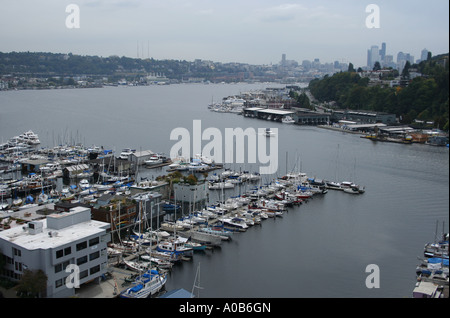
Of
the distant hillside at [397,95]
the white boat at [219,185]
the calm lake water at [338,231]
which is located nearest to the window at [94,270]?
the calm lake water at [338,231]

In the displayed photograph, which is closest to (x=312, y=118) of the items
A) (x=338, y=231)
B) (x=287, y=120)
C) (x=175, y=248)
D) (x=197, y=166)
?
(x=287, y=120)

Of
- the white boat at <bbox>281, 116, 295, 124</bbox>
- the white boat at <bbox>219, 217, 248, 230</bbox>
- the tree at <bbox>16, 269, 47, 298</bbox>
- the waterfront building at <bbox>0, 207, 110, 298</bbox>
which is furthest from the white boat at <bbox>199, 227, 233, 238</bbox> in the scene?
the white boat at <bbox>281, 116, 295, 124</bbox>

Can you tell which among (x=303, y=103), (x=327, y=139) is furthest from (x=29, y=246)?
(x=303, y=103)

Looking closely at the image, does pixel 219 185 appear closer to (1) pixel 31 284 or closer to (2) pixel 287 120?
(1) pixel 31 284

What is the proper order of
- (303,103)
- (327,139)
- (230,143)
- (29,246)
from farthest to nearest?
(303,103) → (327,139) → (230,143) → (29,246)

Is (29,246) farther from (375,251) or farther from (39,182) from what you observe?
(39,182)

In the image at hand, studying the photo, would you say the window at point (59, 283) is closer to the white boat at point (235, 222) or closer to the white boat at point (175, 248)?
the white boat at point (175, 248)
